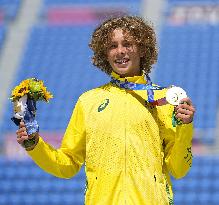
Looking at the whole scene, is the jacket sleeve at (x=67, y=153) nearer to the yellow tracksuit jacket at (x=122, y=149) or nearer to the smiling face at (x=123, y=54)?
the yellow tracksuit jacket at (x=122, y=149)

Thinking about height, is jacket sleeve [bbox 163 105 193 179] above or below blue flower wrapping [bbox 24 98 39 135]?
below

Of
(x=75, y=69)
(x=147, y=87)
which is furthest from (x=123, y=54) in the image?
(x=75, y=69)

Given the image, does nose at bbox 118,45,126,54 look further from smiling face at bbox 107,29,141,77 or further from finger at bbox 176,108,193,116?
finger at bbox 176,108,193,116

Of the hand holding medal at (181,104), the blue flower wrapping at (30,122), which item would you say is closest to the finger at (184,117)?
the hand holding medal at (181,104)

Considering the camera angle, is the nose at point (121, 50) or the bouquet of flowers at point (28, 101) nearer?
the bouquet of flowers at point (28, 101)

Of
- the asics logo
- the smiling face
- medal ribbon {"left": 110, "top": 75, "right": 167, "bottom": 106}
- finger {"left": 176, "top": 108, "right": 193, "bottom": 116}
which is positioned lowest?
finger {"left": 176, "top": 108, "right": 193, "bottom": 116}

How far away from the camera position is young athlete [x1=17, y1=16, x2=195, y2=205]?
2.40m

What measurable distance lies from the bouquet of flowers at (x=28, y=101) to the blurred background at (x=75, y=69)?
5.86 meters

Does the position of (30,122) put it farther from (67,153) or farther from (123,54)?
(123,54)

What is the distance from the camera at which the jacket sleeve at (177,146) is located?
2424 mm

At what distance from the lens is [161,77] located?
10.2 meters

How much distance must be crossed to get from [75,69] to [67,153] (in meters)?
8.44

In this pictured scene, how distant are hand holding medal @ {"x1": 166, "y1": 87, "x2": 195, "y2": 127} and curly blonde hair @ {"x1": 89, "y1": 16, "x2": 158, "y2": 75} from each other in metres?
0.32

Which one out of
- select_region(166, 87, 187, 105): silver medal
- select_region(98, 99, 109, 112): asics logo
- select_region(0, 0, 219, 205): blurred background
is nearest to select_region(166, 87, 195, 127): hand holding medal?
select_region(166, 87, 187, 105): silver medal
